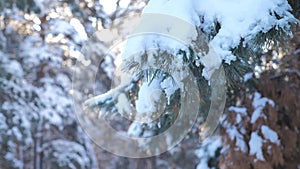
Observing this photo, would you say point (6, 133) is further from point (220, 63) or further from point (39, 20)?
point (220, 63)

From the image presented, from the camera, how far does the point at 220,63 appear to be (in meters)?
1.22

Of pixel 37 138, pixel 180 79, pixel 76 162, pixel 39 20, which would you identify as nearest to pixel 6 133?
pixel 37 138

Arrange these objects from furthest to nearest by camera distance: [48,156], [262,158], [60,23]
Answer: [48,156], [60,23], [262,158]

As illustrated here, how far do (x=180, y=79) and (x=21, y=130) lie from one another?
4990mm

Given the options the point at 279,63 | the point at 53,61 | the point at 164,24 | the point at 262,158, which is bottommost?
the point at 164,24

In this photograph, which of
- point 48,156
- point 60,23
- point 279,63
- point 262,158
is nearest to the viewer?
point 262,158

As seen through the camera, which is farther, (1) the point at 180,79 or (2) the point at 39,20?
(2) the point at 39,20

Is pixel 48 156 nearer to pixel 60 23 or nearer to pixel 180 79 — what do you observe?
pixel 60 23

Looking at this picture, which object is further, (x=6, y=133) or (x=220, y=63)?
(x=6, y=133)

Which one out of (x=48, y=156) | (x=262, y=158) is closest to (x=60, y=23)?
(x=48, y=156)

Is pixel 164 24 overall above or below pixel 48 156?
below

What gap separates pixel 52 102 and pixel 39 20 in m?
1.26

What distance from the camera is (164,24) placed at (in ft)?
4.10

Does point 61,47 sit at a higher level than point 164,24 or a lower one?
higher
